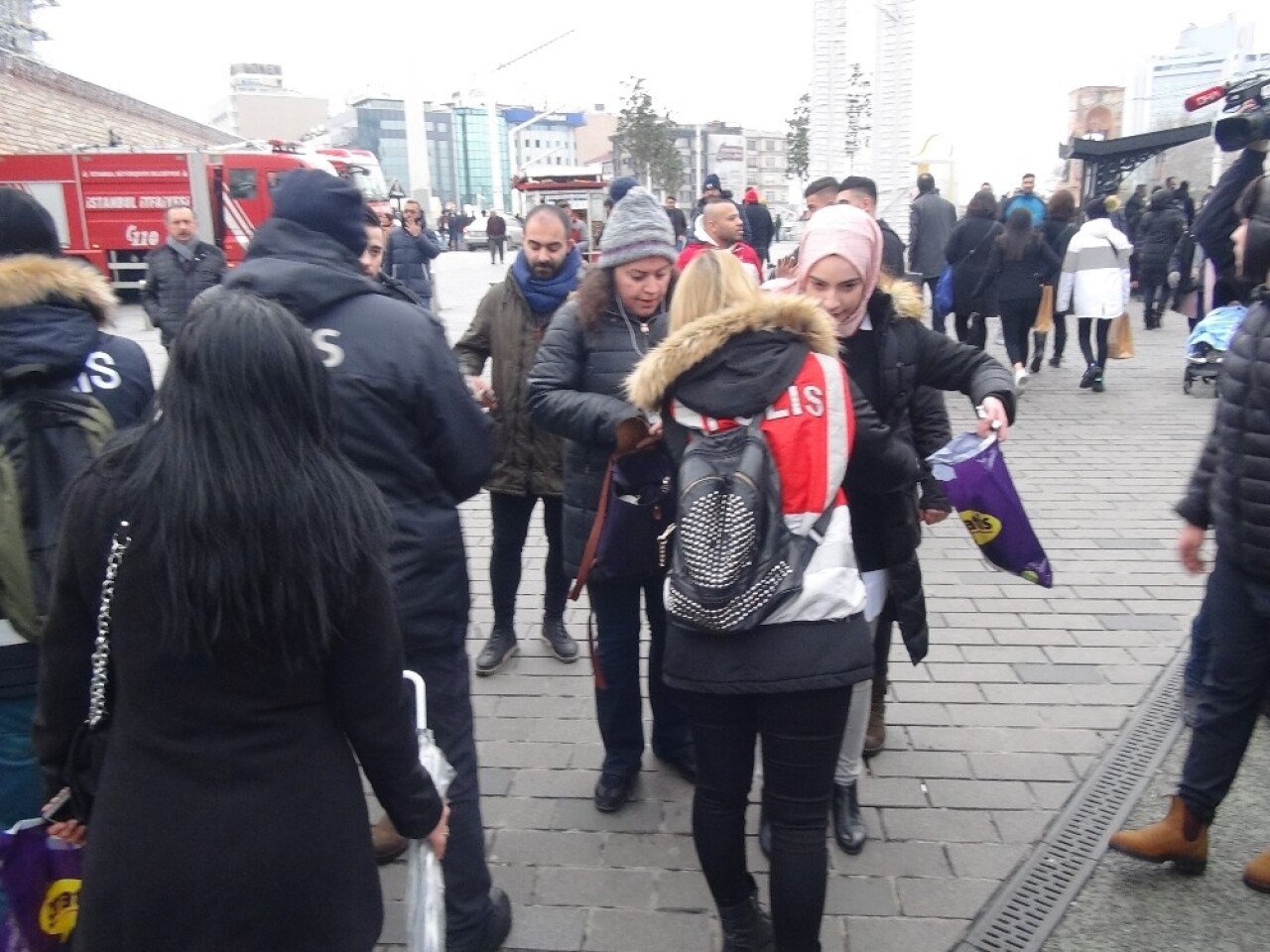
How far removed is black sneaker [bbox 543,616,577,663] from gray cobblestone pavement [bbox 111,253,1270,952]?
54 millimetres

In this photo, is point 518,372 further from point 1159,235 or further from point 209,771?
point 1159,235

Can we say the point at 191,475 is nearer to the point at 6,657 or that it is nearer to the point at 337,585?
the point at 337,585

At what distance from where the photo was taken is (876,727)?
3.82m

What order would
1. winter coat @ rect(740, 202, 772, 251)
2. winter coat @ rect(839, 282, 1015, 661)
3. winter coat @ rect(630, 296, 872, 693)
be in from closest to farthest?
winter coat @ rect(630, 296, 872, 693)
winter coat @ rect(839, 282, 1015, 661)
winter coat @ rect(740, 202, 772, 251)

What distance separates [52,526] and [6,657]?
31 centimetres

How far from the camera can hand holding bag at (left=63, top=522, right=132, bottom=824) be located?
1.62 meters

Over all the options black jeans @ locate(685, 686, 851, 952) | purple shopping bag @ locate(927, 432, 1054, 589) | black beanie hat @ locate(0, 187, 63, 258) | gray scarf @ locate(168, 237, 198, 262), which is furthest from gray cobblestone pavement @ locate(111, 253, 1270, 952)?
gray scarf @ locate(168, 237, 198, 262)

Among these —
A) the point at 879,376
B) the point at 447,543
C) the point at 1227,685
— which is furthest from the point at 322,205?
the point at 1227,685

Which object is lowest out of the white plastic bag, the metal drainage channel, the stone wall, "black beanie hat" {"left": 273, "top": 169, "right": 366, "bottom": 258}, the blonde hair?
the metal drainage channel

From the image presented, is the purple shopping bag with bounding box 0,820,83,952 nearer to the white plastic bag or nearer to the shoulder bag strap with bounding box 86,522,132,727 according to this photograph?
the shoulder bag strap with bounding box 86,522,132,727

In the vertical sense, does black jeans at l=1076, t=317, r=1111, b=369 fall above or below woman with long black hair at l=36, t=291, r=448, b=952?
below

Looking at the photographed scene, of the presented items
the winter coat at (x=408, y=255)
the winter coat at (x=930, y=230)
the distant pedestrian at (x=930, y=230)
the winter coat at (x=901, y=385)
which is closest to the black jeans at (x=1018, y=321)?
the distant pedestrian at (x=930, y=230)

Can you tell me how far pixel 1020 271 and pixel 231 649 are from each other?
976 centimetres

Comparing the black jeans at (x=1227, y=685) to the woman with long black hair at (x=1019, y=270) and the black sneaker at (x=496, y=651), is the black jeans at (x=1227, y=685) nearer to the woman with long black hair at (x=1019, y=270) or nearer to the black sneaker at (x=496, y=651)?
the black sneaker at (x=496, y=651)
